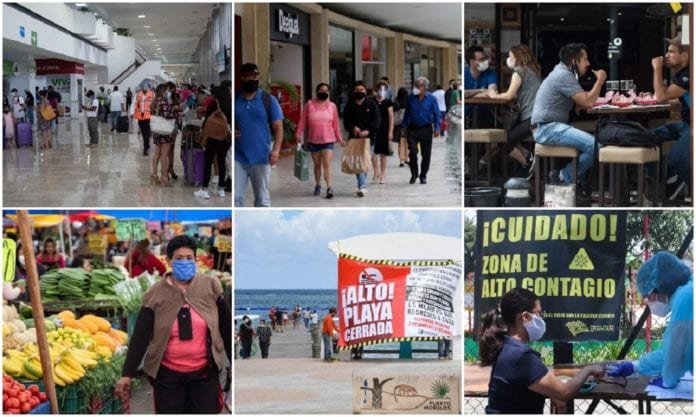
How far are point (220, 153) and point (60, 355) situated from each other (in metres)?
1.71

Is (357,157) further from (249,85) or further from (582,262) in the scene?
(582,262)

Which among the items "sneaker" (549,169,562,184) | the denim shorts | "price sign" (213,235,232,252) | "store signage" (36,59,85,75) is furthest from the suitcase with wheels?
"sneaker" (549,169,562,184)

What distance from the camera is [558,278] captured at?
26.3 ft

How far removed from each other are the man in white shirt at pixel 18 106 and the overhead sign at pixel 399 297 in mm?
2373

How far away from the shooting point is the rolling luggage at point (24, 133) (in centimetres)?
877

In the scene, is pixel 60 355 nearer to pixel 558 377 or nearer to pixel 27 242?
pixel 27 242

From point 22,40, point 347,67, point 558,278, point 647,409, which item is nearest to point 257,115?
point 347,67

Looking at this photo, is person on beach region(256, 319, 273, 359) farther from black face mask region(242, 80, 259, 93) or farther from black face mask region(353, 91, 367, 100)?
black face mask region(353, 91, 367, 100)

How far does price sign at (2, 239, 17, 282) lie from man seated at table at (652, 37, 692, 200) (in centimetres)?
416

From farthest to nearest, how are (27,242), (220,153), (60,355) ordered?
(220,153) < (60,355) < (27,242)

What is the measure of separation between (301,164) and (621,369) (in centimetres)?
273

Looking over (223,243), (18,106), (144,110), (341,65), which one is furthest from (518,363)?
(18,106)

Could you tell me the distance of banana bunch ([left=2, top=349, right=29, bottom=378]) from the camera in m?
7.90

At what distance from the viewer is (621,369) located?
782cm
